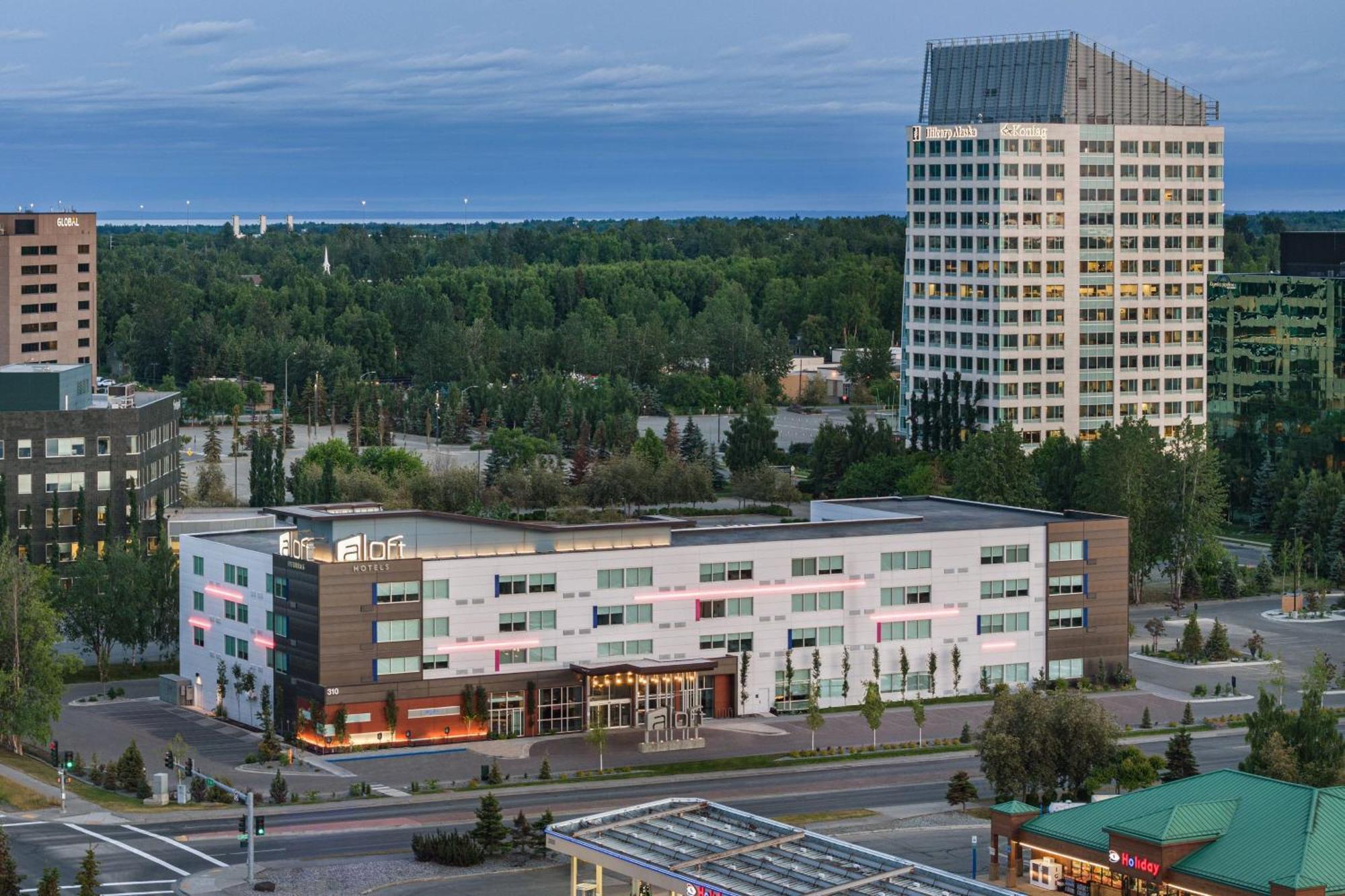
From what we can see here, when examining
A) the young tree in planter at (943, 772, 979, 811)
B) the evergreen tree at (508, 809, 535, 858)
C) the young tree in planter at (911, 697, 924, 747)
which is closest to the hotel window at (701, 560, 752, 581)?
the young tree in planter at (911, 697, 924, 747)

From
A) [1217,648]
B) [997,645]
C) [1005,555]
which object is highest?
[1005,555]

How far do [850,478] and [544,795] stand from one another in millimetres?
97960

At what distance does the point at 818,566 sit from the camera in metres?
122

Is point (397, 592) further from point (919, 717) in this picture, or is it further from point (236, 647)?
point (919, 717)

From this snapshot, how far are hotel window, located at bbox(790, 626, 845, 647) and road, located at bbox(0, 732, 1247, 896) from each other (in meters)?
13.4

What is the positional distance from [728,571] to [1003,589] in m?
16.6

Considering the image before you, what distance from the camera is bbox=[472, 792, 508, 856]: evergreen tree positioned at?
89000 millimetres

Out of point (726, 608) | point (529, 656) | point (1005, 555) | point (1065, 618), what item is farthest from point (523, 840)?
point (1065, 618)

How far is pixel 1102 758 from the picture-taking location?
316 ft

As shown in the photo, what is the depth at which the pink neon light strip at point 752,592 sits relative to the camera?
118 m

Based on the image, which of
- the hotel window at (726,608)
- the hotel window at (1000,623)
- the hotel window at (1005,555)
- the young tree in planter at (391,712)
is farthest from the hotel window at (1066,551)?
the young tree in planter at (391,712)

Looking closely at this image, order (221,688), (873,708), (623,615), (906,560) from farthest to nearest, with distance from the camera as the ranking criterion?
(906,560), (221,688), (623,615), (873,708)

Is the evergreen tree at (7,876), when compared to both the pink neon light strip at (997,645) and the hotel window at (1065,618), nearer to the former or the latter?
the pink neon light strip at (997,645)

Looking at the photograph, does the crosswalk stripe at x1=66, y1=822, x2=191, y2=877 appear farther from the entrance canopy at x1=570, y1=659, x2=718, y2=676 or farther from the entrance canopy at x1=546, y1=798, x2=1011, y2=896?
the entrance canopy at x1=570, y1=659, x2=718, y2=676
